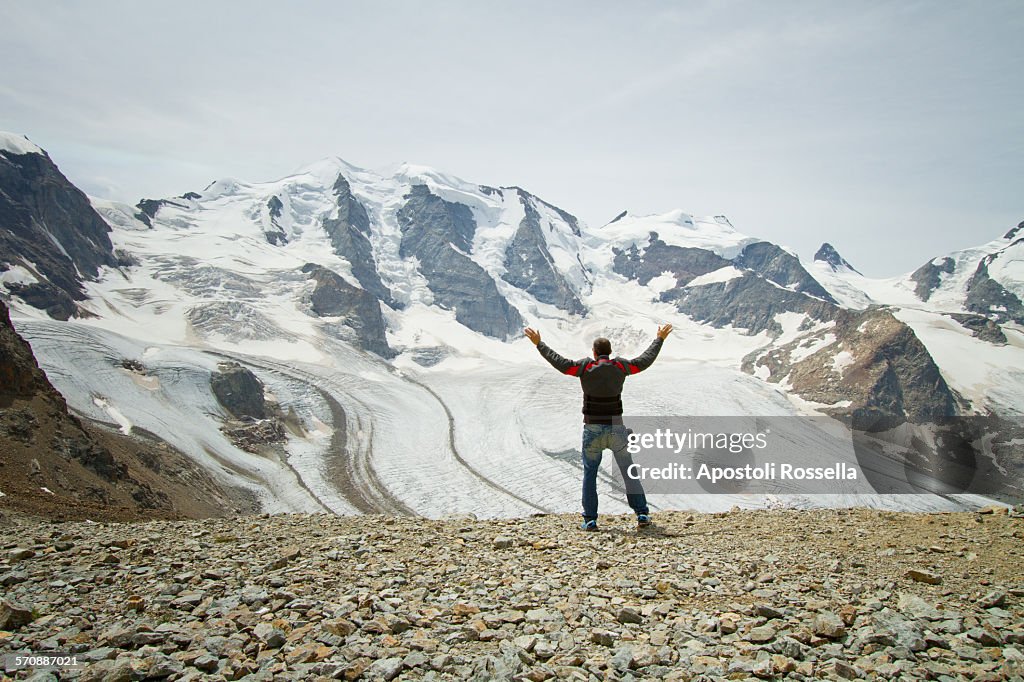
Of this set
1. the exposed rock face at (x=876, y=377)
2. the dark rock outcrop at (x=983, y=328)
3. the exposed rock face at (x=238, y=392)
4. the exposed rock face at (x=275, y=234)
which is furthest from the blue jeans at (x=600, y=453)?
the dark rock outcrop at (x=983, y=328)

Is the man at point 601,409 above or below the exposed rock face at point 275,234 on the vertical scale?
below

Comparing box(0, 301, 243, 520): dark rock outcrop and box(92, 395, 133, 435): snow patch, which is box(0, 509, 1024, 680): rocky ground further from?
box(92, 395, 133, 435): snow patch

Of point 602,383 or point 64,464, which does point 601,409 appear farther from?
point 64,464

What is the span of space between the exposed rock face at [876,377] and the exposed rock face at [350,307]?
102m

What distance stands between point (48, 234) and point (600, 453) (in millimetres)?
156045

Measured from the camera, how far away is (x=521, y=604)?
6543 mm

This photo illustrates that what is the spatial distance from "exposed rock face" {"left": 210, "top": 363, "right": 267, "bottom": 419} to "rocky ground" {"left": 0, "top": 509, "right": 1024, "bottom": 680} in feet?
218

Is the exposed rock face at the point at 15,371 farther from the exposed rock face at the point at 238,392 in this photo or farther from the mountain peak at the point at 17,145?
the mountain peak at the point at 17,145

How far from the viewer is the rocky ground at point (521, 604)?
511 cm

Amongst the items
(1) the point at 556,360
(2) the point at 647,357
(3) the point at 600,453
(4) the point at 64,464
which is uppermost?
(2) the point at 647,357

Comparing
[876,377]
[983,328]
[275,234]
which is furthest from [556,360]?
[983,328]

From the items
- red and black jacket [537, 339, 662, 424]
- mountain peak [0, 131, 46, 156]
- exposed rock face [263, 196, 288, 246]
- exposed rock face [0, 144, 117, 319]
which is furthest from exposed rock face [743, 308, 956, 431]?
mountain peak [0, 131, 46, 156]

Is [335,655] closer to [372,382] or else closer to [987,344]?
[372,382]

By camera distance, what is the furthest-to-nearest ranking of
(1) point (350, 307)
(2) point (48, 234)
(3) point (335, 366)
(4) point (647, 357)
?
(1) point (350, 307), (2) point (48, 234), (3) point (335, 366), (4) point (647, 357)
